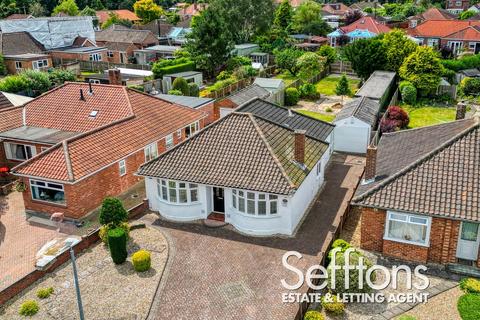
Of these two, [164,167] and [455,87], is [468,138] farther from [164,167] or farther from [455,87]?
[455,87]

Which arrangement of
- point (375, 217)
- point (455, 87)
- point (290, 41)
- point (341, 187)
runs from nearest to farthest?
point (375, 217) < point (341, 187) < point (455, 87) < point (290, 41)

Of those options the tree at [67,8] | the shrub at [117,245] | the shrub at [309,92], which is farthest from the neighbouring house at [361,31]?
the tree at [67,8]

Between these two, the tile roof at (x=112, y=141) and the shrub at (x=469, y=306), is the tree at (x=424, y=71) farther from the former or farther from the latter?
the shrub at (x=469, y=306)

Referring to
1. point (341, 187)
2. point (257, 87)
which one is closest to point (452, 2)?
point (257, 87)

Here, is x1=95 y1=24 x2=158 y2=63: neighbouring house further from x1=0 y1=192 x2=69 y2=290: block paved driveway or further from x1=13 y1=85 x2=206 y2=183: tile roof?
x1=0 y1=192 x2=69 y2=290: block paved driveway

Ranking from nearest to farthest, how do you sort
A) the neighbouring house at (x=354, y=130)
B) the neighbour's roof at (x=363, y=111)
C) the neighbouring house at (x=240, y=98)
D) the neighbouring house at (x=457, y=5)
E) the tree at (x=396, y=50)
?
the neighbouring house at (x=354, y=130) < the neighbour's roof at (x=363, y=111) < the neighbouring house at (x=240, y=98) < the tree at (x=396, y=50) < the neighbouring house at (x=457, y=5)

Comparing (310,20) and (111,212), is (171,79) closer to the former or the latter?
(111,212)
